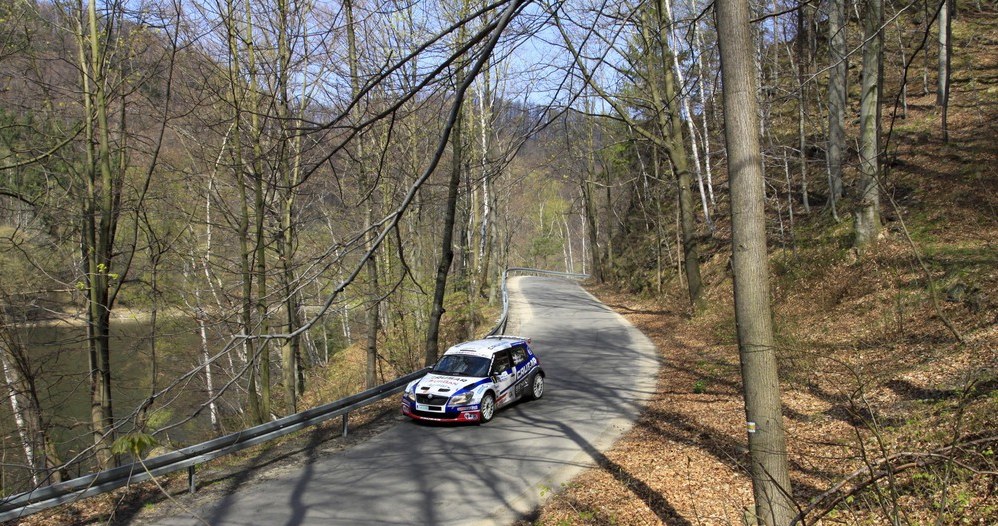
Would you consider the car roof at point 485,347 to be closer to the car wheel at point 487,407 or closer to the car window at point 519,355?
the car window at point 519,355

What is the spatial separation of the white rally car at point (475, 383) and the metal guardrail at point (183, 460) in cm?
112

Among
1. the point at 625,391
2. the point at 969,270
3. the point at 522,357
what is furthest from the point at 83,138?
the point at 969,270

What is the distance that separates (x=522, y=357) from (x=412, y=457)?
4.59 meters

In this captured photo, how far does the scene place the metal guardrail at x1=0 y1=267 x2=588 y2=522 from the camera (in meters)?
7.31

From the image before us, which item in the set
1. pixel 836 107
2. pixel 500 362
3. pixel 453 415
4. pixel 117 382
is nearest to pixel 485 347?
pixel 500 362

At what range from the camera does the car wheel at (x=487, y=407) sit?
13.0m

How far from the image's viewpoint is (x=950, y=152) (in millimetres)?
21391

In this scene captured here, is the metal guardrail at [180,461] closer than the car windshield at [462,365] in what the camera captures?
Yes

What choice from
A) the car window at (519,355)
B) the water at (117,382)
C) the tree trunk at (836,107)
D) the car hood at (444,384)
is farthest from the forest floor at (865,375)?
the water at (117,382)

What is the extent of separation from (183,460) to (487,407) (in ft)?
19.2

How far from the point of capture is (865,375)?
1083cm

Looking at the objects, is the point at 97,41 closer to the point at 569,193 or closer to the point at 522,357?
the point at 522,357

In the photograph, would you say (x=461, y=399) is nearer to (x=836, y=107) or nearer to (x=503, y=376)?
(x=503, y=376)

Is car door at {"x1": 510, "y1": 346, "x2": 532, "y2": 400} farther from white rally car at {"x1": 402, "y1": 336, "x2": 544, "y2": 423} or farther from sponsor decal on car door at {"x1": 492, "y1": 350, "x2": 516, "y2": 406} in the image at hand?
sponsor decal on car door at {"x1": 492, "y1": 350, "x2": 516, "y2": 406}
